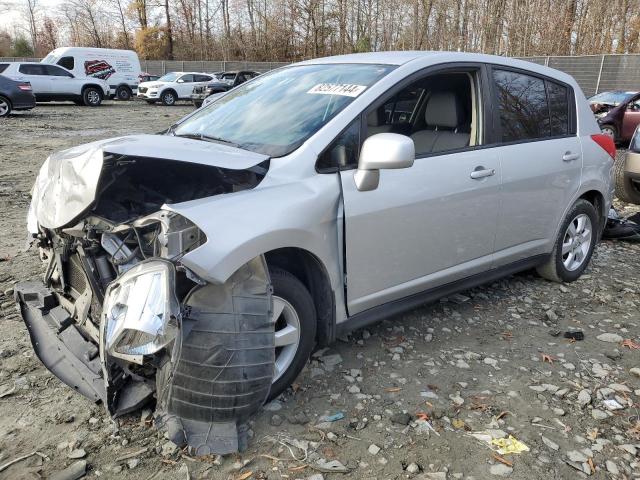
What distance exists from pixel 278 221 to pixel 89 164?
88cm

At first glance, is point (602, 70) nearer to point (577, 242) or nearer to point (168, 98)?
point (168, 98)

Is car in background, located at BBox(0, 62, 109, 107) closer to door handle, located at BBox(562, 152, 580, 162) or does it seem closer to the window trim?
the window trim

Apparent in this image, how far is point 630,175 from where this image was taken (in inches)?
235

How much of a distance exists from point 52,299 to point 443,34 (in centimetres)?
3455

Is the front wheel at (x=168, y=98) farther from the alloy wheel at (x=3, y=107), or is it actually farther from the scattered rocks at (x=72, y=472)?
→ the scattered rocks at (x=72, y=472)

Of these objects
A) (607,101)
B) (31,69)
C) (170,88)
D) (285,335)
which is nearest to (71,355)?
(285,335)

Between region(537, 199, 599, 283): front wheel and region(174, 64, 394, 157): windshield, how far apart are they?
2.18 m

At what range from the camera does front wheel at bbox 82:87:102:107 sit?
72.8ft

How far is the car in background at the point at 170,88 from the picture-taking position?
24722 mm

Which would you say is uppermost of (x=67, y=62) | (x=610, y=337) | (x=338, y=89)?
(x=67, y=62)

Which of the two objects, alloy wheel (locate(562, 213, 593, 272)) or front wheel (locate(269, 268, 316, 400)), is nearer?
front wheel (locate(269, 268, 316, 400))

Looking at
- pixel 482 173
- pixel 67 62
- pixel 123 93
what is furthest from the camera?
pixel 123 93

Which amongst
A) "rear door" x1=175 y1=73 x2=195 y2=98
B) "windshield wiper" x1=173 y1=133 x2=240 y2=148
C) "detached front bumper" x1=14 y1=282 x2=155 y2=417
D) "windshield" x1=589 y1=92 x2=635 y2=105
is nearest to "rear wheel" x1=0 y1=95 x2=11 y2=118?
"rear door" x1=175 y1=73 x2=195 y2=98

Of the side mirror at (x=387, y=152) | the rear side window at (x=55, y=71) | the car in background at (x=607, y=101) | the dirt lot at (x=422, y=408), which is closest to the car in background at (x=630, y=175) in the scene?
the dirt lot at (x=422, y=408)
